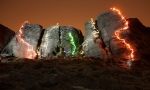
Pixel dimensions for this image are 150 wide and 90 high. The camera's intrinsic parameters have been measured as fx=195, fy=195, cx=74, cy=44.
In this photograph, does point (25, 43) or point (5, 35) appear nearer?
point (25, 43)

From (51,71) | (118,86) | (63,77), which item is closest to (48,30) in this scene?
(51,71)

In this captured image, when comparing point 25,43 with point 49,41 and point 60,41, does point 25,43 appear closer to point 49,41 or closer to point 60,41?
point 49,41

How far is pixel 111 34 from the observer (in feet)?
67.5

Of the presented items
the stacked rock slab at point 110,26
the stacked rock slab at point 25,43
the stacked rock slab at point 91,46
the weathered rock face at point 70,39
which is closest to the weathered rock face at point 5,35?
the stacked rock slab at point 25,43

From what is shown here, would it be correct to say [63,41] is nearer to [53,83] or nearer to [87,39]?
[87,39]

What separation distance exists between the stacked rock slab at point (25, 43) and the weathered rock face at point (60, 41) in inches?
39.6

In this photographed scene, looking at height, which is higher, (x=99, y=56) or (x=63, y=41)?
(x=63, y=41)

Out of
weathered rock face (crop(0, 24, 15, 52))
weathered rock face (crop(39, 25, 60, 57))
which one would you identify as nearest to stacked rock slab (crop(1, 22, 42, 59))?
weathered rock face (crop(39, 25, 60, 57))

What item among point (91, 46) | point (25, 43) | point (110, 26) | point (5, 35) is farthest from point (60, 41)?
point (5, 35)

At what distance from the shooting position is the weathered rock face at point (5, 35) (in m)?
26.0

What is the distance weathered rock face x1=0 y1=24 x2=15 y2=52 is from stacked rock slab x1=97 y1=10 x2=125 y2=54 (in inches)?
499

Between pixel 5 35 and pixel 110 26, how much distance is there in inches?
573

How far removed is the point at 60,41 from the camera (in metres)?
24.5

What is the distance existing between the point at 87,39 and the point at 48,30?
6.19 meters
